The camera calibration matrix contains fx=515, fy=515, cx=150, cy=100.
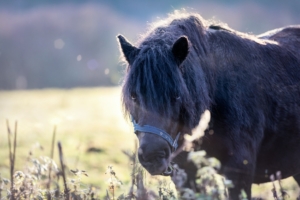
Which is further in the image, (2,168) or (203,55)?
(2,168)

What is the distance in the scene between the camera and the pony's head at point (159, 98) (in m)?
4.45

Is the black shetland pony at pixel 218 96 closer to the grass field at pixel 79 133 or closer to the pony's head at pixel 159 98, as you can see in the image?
the pony's head at pixel 159 98

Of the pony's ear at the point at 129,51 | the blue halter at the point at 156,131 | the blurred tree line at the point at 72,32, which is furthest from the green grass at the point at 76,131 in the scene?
the blurred tree line at the point at 72,32

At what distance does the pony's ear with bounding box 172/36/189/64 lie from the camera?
188 inches

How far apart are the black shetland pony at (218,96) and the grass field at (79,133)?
94.9 inches

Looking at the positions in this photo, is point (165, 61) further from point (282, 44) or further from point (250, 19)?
point (250, 19)

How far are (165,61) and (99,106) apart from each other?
69.4ft

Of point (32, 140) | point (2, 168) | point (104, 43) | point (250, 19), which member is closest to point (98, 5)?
point (104, 43)

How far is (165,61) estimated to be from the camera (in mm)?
4750

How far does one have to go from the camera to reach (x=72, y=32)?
5303 cm

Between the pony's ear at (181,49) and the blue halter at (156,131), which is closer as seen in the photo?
the blue halter at (156,131)

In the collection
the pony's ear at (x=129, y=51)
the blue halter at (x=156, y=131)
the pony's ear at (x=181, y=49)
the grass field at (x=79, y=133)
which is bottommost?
the blue halter at (x=156, y=131)

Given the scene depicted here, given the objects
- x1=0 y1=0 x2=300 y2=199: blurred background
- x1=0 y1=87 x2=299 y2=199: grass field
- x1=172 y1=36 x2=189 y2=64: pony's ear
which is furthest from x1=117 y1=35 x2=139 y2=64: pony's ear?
x1=0 y1=0 x2=300 y2=199: blurred background

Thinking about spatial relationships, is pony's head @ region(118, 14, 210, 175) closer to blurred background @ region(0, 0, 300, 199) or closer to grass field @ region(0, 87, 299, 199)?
grass field @ region(0, 87, 299, 199)
